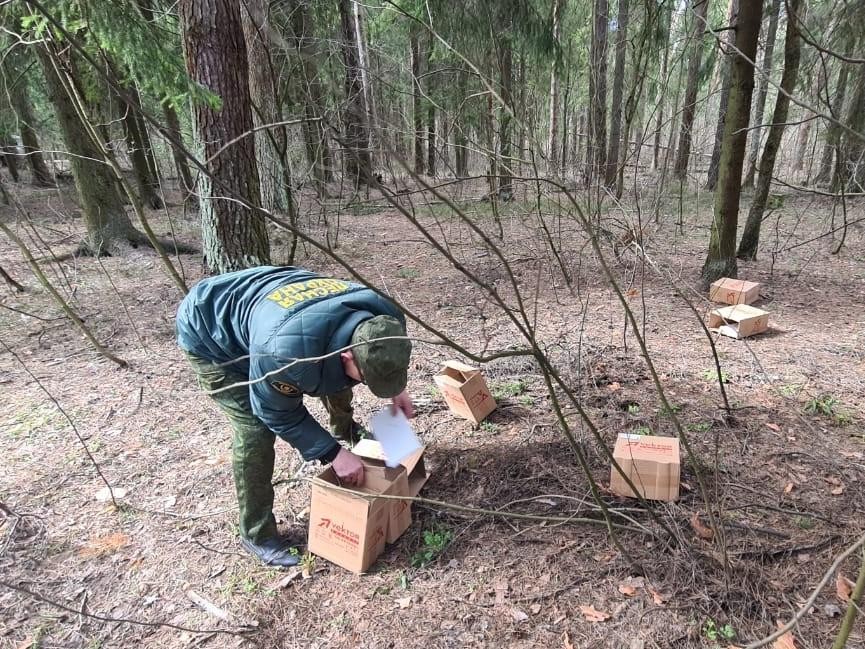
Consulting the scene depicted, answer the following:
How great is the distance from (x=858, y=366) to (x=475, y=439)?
298 cm

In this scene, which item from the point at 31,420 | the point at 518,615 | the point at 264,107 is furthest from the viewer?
the point at 264,107

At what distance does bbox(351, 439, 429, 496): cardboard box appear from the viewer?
8.07 ft

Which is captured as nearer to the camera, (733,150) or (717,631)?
(717,631)

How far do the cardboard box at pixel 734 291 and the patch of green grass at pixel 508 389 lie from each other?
2.71 meters

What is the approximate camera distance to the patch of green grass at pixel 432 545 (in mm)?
2188

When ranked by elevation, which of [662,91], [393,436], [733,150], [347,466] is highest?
[662,91]

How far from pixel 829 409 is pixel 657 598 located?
1940mm

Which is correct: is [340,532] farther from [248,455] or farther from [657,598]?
[657,598]

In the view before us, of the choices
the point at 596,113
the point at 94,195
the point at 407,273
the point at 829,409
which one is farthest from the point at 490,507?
the point at 94,195

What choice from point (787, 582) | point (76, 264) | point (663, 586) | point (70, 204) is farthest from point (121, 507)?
point (70, 204)

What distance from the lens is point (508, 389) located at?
3420mm

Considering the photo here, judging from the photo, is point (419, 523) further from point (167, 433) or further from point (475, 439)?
point (167, 433)

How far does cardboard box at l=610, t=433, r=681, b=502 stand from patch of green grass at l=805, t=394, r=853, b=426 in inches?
49.4

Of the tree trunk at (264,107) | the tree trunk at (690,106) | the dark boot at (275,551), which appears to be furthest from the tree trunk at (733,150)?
the tree trunk at (264,107)
